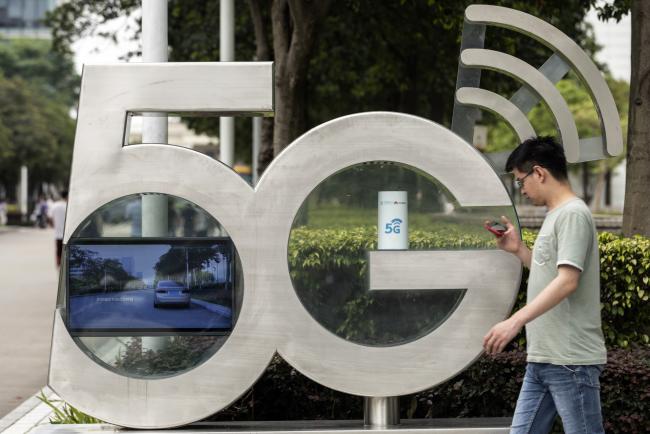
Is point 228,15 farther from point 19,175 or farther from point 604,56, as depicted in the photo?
point 604,56

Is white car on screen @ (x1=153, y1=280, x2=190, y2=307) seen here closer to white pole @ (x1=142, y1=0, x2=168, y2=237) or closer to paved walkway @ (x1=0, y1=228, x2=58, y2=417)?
white pole @ (x1=142, y1=0, x2=168, y2=237)

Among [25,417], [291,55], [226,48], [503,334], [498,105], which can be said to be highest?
[226,48]

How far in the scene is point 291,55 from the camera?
11922 mm

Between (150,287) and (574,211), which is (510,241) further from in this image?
(150,287)

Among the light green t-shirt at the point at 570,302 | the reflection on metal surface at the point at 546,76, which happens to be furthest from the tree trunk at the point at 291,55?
the light green t-shirt at the point at 570,302

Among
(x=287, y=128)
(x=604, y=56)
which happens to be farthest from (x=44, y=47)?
(x=287, y=128)

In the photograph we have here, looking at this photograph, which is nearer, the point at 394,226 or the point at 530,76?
the point at 394,226

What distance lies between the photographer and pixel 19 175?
6981 centimetres

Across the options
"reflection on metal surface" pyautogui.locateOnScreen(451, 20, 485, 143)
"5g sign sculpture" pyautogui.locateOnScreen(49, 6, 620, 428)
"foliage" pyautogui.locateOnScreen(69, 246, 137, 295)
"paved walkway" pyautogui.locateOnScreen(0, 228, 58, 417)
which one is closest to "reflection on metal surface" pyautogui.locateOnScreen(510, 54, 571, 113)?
"reflection on metal surface" pyautogui.locateOnScreen(451, 20, 485, 143)

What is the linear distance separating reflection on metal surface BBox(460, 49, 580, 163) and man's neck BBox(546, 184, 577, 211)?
1466mm

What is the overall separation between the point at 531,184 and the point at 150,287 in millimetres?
2195

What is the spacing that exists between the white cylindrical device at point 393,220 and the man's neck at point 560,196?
3.82ft

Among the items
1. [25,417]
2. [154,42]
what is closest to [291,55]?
[154,42]

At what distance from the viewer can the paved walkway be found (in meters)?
9.62
